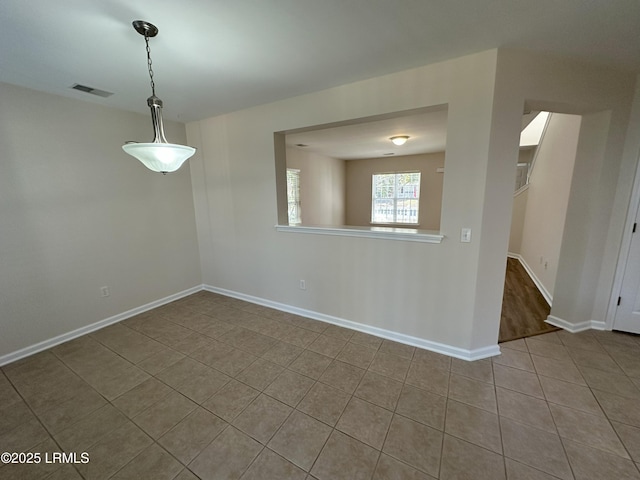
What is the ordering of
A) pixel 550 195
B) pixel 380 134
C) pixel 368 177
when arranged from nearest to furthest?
pixel 550 195 < pixel 380 134 < pixel 368 177

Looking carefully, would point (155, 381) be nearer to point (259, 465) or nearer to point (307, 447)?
point (259, 465)

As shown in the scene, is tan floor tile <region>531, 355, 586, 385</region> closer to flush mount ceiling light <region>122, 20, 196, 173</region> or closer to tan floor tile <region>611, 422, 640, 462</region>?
tan floor tile <region>611, 422, 640, 462</region>

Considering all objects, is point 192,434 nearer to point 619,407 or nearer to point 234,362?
point 234,362

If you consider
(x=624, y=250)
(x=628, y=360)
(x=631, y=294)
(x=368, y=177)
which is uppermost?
(x=368, y=177)

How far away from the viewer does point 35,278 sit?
2.45 metres

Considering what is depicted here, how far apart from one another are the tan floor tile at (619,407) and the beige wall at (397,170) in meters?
5.13

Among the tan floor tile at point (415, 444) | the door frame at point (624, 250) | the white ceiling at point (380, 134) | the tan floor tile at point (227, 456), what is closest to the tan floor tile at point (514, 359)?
the tan floor tile at point (415, 444)

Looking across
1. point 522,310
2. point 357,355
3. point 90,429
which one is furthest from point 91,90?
point 522,310

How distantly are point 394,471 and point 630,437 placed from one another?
1.48m

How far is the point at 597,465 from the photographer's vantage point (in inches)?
54.1

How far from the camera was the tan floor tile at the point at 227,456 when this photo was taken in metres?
1.38

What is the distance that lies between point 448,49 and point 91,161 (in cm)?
356

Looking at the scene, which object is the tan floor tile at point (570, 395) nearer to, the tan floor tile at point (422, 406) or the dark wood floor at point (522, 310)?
the dark wood floor at point (522, 310)

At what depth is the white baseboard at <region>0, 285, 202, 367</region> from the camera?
7.74 ft
